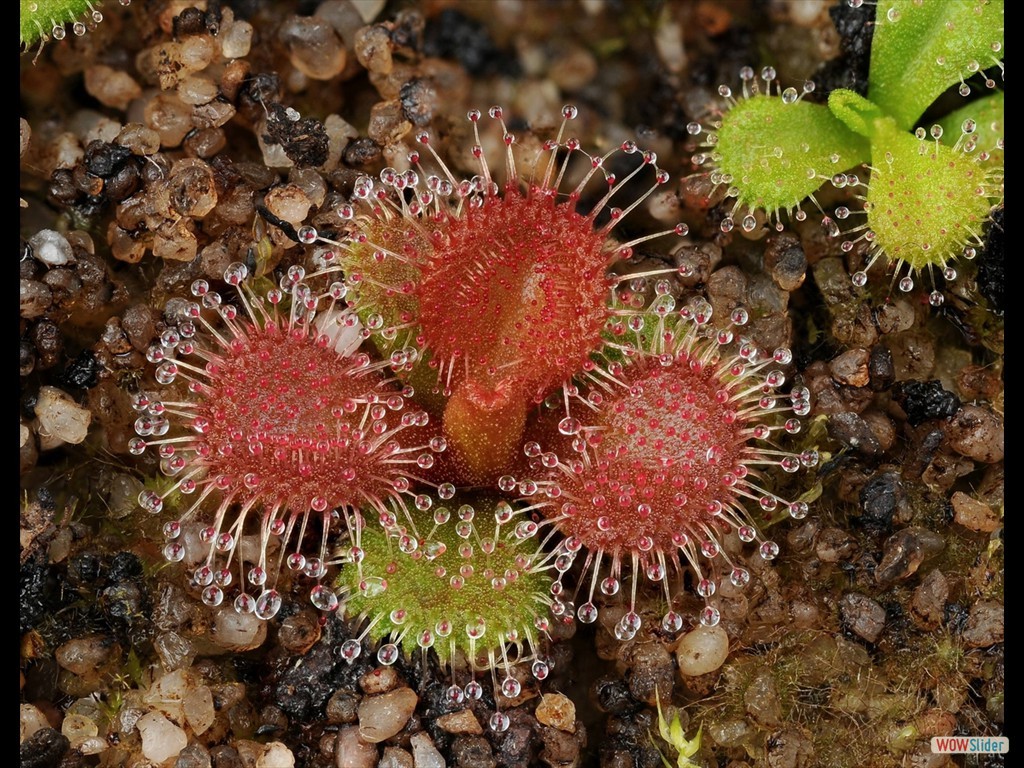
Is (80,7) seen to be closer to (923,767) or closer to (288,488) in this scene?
(288,488)

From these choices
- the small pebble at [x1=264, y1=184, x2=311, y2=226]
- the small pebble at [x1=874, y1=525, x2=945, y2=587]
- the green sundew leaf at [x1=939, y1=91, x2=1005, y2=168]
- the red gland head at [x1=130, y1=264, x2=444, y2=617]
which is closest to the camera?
the red gland head at [x1=130, y1=264, x2=444, y2=617]

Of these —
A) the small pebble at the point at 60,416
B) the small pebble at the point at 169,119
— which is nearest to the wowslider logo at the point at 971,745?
the small pebble at the point at 60,416

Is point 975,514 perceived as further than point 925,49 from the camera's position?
No

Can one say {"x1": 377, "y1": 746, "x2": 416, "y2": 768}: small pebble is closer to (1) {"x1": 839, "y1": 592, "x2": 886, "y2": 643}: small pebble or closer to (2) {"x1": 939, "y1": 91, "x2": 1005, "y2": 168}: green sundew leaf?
(1) {"x1": 839, "y1": 592, "x2": 886, "y2": 643}: small pebble

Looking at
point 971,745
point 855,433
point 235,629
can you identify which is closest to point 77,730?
point 235,629

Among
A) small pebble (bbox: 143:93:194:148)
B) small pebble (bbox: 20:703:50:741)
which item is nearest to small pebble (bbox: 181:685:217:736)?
small pebble (bbox: 20:703:50:741)

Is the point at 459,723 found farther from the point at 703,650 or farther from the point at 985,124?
the point at 985,124

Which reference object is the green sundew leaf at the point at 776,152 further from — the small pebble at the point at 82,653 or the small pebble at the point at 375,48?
the small pebble at the point at 82,653

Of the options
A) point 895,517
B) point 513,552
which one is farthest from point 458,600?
point 895,517
